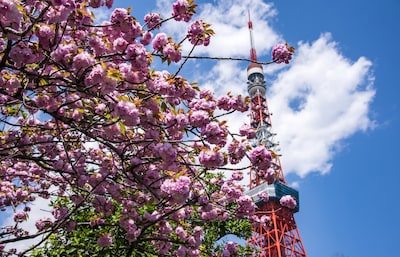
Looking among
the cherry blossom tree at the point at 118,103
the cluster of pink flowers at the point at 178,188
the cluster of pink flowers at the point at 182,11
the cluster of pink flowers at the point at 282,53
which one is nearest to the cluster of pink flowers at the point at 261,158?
the cherry blossom tree at the point at 118,103

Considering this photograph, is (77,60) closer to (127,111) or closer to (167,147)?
(127,111)

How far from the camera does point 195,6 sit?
3.83 meters

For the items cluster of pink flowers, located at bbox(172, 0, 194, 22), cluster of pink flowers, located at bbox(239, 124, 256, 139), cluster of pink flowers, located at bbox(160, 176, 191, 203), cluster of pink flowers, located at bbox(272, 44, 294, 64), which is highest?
cluster of pink flowers, located at bbox(272, 44, 294, 64)

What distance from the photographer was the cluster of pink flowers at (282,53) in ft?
14.5

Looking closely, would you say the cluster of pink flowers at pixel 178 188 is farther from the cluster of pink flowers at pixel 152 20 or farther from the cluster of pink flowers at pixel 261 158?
the cluster of pink flowers at pixel 152 20

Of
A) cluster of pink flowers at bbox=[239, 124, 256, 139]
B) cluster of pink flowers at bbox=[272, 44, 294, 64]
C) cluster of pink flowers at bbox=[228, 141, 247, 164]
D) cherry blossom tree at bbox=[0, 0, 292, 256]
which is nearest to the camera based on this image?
cherry blossom tree at bbox=[0, 0, 292, 256]

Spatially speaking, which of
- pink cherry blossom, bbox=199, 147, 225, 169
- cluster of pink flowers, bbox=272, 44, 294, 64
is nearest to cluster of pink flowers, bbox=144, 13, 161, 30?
cluster of pink flowers, bbox=272, 44, 294, 64

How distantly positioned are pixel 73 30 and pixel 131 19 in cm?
70

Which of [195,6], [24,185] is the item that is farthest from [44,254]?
[195,6]

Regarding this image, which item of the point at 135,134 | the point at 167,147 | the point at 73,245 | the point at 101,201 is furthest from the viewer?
the point at 73,245

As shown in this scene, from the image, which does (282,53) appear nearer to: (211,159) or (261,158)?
(261,158)

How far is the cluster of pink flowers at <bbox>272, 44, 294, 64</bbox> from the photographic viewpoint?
174 inches

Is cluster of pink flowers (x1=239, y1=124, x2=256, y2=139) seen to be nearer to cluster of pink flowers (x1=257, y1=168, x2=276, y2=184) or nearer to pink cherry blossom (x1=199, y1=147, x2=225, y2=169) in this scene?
cluster of pink flowers (x1=257, y1=168, x2=276, y2=184)

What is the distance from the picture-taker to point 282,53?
174 inches
